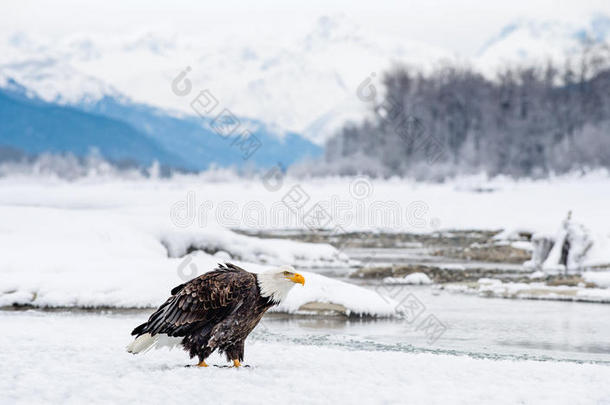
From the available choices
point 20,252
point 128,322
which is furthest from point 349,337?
point 20,252

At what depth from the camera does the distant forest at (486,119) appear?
78812 millimetres

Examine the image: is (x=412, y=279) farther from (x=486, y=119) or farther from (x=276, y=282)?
(x=486, y=119)

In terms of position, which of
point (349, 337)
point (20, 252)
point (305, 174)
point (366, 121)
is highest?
point (366, 121)

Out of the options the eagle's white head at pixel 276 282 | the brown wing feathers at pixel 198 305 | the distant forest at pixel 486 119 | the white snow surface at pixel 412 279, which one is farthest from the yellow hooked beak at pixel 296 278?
the distant forest at pixel 486 119

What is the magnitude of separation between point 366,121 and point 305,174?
498 inches

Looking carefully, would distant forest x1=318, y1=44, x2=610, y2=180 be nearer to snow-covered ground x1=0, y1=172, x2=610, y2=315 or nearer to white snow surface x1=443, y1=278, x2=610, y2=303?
snow-covered ground x1=0, y1=172, x2=610, y2=315

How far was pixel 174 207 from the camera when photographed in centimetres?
5147

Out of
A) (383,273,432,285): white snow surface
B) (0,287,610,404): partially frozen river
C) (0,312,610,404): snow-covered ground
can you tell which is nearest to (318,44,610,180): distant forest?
(383,273,432,285): white snow surface

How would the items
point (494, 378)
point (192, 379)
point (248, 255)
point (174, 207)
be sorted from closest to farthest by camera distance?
point (192, 379) → point (494, 378) → point (248, 255) → point (174, 207)

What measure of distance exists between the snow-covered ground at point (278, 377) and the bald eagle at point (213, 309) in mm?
334

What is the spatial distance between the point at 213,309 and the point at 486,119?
261 ft

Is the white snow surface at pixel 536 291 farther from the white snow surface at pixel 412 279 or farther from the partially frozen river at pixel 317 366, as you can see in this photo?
the partially frozen river at pixel 317 366

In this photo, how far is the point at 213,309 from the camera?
912 cm

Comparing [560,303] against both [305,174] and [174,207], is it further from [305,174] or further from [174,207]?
[305,174]
